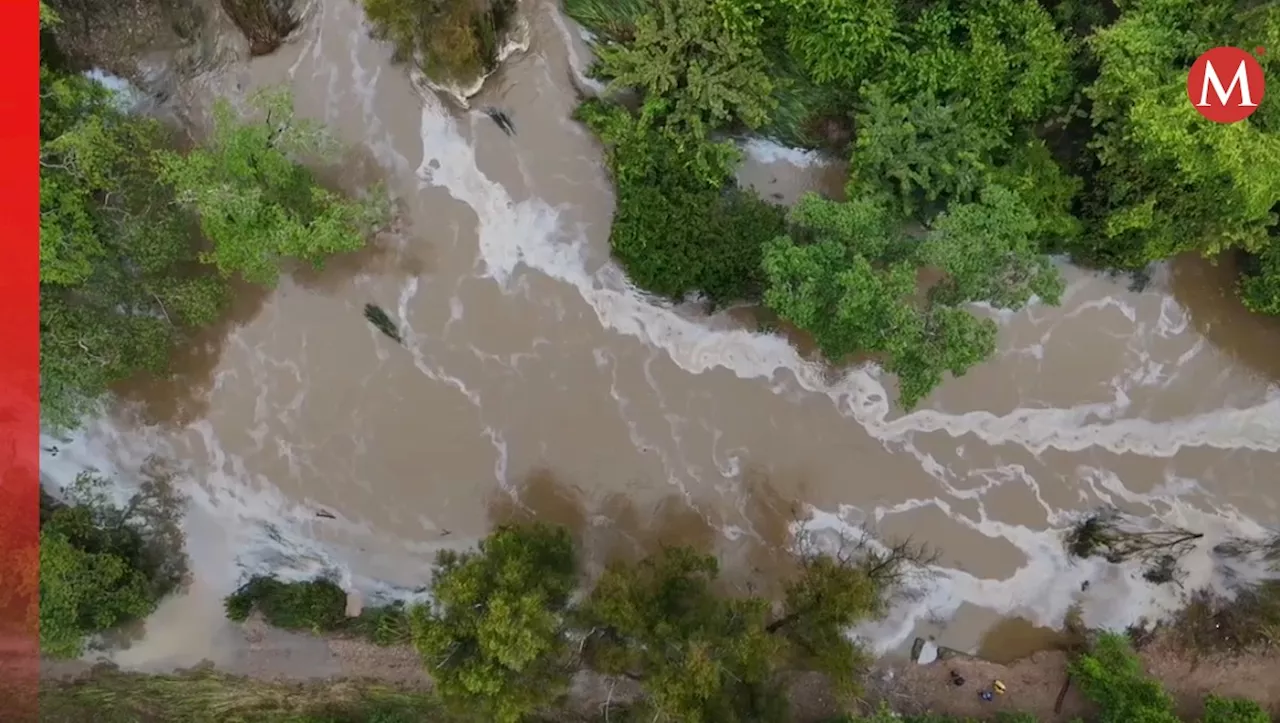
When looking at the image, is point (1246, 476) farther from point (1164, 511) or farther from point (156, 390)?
point (156, 390)

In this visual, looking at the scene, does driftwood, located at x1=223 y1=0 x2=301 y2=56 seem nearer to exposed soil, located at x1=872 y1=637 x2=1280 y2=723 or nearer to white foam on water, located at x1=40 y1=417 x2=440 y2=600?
white foam on water, located at x1=40 y1=417 x2=440 y2=600

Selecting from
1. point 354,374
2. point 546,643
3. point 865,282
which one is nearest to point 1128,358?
point 865,282

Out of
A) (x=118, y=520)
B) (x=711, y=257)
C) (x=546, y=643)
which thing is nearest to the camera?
(x=546, y=643)

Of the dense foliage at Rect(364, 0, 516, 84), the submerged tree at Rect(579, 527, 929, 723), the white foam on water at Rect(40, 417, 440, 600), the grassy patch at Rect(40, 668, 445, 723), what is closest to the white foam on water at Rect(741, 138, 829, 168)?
the dense foliage at Rect(364, 0, 516, 84)

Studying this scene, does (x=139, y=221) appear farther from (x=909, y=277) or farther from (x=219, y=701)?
(x=909, y=277)

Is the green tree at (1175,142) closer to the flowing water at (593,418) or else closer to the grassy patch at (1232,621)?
the flowing water at (593,418)
